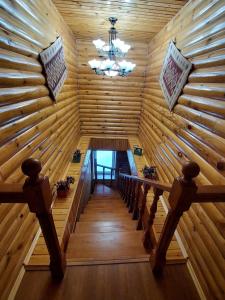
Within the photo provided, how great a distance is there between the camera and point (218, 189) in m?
1.15

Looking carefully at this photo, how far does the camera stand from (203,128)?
6.89 ft

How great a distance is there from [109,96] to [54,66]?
100 inches

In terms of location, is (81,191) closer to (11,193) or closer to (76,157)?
(76,157)

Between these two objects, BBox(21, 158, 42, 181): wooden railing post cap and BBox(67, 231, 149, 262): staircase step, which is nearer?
BBox(21, 158, 42, 181): wooden railing post cap

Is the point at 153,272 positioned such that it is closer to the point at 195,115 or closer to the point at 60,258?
the point at 60,258

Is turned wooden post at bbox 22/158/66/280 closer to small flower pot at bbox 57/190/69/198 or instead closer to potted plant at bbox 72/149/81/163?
small flower pot at bbox 57/190/69/198

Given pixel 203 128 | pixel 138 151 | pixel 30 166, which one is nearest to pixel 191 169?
pixel 30 166

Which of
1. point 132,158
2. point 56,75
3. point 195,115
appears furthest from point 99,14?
point 132,158

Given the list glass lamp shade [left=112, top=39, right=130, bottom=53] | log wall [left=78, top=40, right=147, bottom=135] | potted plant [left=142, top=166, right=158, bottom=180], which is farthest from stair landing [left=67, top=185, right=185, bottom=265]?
log wall [left=78, top=40, right=147, bottom=135]

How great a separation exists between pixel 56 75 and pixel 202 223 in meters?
3.06

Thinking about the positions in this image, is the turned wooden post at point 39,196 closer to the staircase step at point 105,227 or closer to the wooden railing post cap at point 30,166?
the wooden railing post cap at point 30,166

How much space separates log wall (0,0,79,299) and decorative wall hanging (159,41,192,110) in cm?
203

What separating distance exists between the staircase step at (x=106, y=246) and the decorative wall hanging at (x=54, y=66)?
2.27 metres

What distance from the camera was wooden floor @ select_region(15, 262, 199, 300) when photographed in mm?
1639
